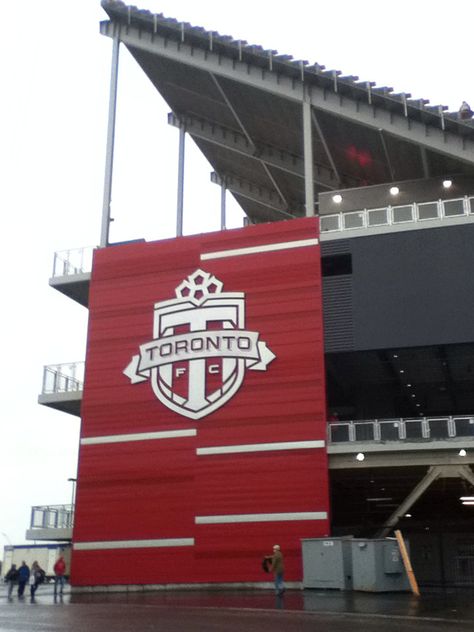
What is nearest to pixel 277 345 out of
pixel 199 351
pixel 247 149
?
pixel 199 351

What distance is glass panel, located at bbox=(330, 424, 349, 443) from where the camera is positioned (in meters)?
28.7

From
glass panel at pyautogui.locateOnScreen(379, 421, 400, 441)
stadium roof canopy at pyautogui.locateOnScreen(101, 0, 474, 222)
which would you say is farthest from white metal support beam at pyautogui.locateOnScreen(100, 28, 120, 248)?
glass panel at pyautogui.locateOnScreen(379, 421, 400, 441)

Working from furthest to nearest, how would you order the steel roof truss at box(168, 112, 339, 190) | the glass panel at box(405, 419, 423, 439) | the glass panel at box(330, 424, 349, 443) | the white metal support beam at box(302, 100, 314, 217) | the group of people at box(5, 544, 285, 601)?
the steel roof truss at box(168, 112, 339, 190) → the white metal support beam at box(302, 100, 314, 217) → the glass panel at box(330, 424, 349, 443) → the glass panel at box(405, 419, 423, 439) → the group of people at box(5, 544, 285, 601)

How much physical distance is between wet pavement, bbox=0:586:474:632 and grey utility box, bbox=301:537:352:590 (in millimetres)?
709

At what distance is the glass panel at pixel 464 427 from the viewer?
2734 cm

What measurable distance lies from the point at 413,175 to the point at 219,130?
11234 mm

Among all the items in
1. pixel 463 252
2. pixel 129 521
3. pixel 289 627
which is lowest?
pixel 289 627

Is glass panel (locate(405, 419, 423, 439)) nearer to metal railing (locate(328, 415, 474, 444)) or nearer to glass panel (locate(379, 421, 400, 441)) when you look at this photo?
metal railing (locate(328, 415, 474, 444))

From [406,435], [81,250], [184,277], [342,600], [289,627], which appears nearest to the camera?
[289,627]

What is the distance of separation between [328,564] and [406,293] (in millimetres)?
10239

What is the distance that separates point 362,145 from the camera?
36.2 m

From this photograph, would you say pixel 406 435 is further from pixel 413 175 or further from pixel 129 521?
pixel 413 175

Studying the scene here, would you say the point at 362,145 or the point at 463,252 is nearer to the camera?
the point at 463,252

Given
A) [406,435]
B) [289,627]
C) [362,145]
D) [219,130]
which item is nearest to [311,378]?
[406,435]
